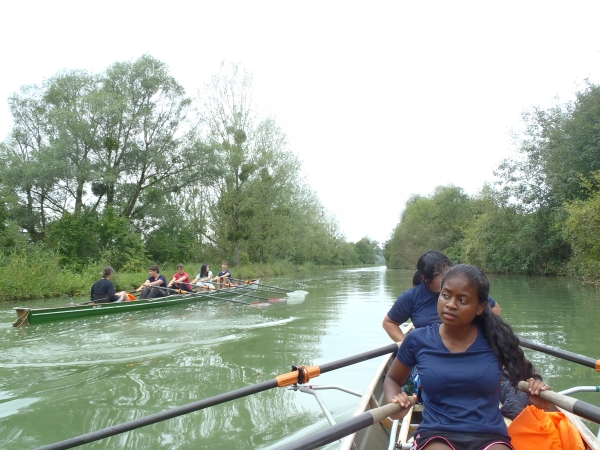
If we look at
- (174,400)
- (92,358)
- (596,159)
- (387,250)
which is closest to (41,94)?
(92,358)

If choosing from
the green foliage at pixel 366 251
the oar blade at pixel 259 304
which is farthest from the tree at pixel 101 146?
the green foliage at pixel 366 251

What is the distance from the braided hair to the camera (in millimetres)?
2254

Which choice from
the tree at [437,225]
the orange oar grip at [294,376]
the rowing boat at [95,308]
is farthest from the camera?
the tree at [437,225]

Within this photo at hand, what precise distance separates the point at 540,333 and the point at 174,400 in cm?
691

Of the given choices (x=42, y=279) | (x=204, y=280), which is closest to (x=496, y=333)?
(x=204, y=280)

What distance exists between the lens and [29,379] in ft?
19.8

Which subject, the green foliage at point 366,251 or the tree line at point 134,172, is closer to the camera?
Answer: the tree line at point 134,172

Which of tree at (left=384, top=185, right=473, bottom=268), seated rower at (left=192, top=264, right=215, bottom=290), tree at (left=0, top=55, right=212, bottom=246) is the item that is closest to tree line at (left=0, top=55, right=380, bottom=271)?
tree at (left=0, top=55, right=212, bottom=246)

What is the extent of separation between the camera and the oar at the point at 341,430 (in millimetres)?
2141

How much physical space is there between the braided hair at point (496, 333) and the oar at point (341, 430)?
1.69 feet

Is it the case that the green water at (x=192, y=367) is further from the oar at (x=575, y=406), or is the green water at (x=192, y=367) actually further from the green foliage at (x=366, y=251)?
the green foliage at (x=366, y=251)

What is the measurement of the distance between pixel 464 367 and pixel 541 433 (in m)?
0.73

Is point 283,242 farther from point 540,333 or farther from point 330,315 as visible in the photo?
point 540,333

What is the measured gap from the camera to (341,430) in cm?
225
